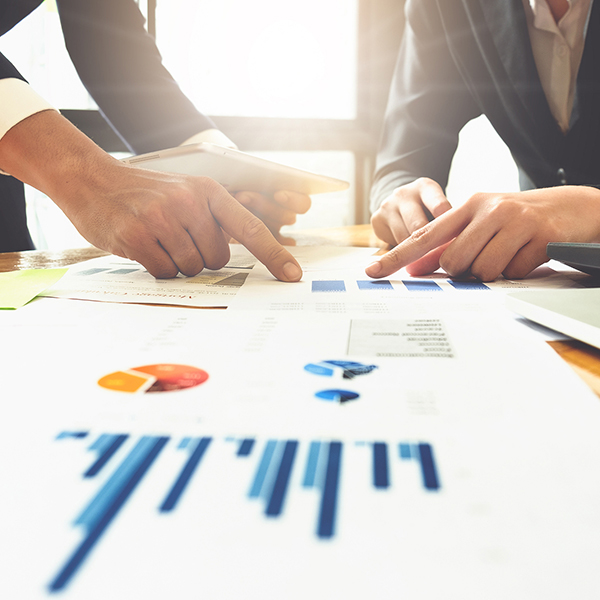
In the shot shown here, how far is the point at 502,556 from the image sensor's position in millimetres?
114

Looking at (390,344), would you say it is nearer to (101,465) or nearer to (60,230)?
(101,465)

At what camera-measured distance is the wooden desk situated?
9.9 inches

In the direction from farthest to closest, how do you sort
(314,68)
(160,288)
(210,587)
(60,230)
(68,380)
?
(314,68) < (60,230) < (160,288) < (68,380) < (210,587)

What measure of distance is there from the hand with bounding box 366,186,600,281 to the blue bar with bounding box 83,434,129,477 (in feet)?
1.19

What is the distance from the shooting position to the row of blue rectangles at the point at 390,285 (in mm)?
450

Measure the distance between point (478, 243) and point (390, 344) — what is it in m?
0.25

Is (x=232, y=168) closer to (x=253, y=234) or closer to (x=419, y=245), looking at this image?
(x=253, y=234)

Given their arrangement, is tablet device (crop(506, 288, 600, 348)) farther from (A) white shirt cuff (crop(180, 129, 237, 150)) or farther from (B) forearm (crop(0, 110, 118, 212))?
(A) white shirt cuff (crop(180, 129, 237, 150))

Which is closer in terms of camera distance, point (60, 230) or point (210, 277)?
point (210, 277)

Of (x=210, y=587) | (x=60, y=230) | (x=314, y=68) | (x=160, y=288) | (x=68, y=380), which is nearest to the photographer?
(x=210, y=587)

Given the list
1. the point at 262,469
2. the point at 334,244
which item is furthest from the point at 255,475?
the point at 334,244

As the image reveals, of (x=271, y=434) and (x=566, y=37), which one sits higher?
(x=566, y=37)

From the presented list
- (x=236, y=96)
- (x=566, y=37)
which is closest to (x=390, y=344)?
(x=566, y=37)

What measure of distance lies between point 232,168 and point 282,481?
62cm
